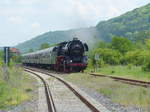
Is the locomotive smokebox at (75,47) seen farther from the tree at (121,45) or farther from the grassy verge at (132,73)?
the tree at (121,45)

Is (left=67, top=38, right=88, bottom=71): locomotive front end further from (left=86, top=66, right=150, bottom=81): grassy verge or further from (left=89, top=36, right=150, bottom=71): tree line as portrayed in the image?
(left=89, top=36, right=150, bottom=71): tree line

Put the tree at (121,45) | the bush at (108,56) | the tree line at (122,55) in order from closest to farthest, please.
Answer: the tree line at (122,55), the bush at (108,56), the tree at (121,45)

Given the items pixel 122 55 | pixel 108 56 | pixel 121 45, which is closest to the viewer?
pixel 108 56

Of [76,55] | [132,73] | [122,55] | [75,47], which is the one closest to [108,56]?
[122,55]

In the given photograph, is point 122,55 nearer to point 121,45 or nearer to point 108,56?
point 121,45

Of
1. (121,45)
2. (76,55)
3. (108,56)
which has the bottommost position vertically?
(76,55)

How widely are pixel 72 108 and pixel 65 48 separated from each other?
78.4 ft

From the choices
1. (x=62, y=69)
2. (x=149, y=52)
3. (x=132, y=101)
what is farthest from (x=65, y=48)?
(x=132, y=101)

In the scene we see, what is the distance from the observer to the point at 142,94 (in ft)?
41.6

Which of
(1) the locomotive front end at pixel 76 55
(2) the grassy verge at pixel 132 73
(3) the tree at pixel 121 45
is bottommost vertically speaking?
(2) the grassy verge at pixel 132 73

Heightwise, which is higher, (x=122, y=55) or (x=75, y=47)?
(x=122, y=55)

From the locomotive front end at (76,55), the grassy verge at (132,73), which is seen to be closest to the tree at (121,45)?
the grassy verge at (132,73)

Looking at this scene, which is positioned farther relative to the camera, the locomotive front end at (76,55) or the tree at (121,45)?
the tree at (121,45)

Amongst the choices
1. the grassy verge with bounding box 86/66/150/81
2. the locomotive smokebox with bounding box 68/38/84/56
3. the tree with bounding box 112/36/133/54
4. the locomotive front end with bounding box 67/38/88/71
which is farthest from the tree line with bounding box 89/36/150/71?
the locomotive smokebox with bounding box 68/38/84/56
